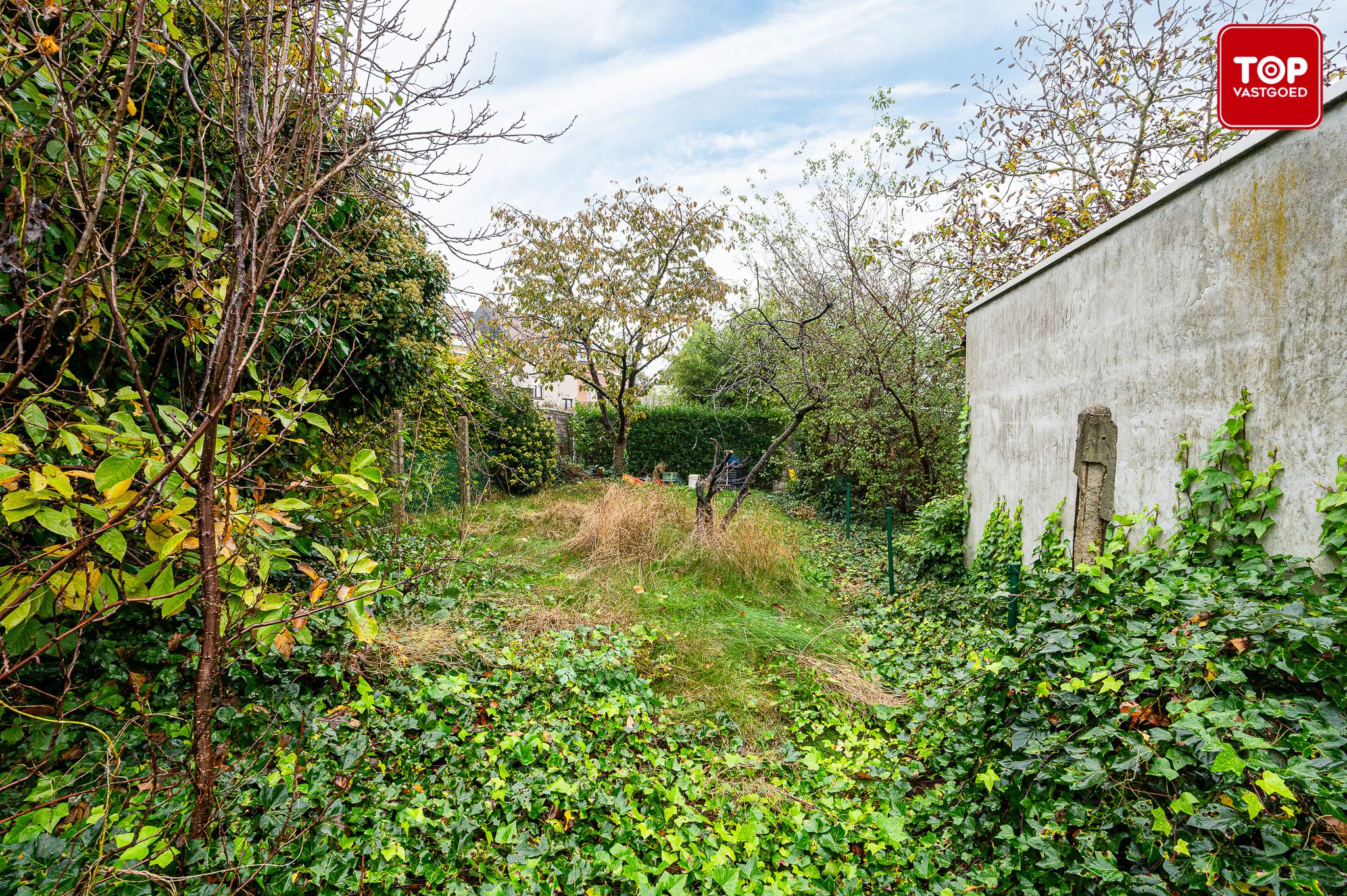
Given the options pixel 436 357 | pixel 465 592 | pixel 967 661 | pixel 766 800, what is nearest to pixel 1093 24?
pixel 967 661

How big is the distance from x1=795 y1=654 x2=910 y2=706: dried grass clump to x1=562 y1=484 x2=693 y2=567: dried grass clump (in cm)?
230

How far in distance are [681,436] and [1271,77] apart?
1199 cm

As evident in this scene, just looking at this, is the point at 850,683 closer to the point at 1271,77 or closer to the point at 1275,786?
the point at 1275,786

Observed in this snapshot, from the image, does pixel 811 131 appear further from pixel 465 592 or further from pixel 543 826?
pixel 543 826

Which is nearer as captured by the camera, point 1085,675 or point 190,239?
point 190,239

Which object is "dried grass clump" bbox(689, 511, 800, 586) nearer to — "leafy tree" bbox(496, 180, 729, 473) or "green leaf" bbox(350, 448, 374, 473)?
"green leaf" bbox(350, 448, 374, 473)

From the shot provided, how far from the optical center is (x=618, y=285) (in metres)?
11.5

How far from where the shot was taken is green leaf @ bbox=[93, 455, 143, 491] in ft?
3.94

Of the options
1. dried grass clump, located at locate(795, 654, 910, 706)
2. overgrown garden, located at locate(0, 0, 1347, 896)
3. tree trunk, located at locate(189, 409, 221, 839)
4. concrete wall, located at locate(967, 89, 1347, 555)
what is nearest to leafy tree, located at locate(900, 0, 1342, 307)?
overgrown garden, located at locate(0, 0, 1347, 896)

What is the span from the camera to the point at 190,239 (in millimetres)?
1810

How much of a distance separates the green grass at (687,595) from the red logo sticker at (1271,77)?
3.70m

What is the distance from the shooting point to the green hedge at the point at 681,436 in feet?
45.7

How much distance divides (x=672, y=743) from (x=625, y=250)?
34.9 feet

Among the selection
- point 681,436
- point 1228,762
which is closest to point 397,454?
point 1228,762
